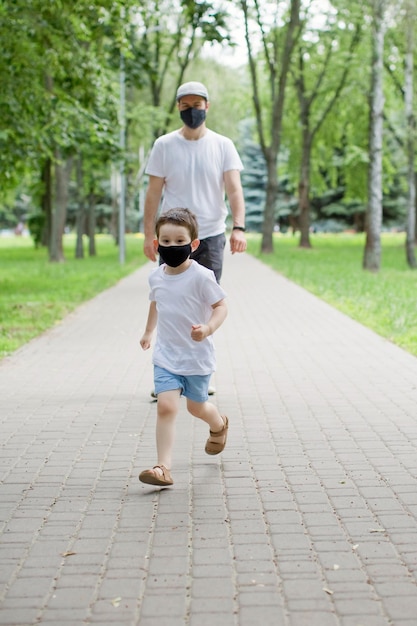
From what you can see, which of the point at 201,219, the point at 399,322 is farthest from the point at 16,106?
the point at 201,219

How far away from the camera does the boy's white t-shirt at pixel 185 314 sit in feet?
18.4

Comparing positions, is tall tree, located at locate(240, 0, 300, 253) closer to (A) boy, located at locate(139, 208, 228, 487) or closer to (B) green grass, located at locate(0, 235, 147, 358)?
(B) green grass, located at locate(0, 235, 147, 358)

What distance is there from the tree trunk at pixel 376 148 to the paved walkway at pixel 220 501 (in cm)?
1636

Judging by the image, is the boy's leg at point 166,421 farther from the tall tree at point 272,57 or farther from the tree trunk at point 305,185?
the tree trunk at point 305,185

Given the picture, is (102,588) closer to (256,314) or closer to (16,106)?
(256,314)

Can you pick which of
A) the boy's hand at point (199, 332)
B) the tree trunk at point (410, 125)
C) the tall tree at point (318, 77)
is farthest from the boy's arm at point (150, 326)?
the tall tree at point (318, 77)

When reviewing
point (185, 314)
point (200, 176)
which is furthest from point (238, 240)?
point (185, 314)

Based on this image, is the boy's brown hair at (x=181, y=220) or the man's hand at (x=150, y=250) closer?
the boy's brown hair at (x=181, y=220)

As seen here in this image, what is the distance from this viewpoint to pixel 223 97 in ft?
178

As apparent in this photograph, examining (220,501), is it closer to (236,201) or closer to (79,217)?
(236,201)

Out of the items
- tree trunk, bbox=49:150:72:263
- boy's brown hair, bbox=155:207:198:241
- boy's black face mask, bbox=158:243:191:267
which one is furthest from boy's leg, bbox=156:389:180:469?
tree trunk, bbox=49:150:72:263

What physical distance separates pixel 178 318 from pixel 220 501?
966 millimetres

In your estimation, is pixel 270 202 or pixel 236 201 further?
pixel 270 202

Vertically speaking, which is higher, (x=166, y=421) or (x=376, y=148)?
(x=376, y=148)
